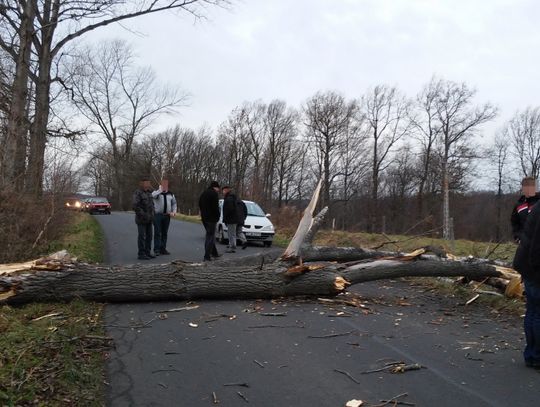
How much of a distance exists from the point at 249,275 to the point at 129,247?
776cm

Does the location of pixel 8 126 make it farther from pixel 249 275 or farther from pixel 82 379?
pixel 82 379

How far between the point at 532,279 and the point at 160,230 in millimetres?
9507

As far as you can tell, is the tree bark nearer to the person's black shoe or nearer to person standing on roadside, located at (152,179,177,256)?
person standing on roadside, located at (152,179,177,256)

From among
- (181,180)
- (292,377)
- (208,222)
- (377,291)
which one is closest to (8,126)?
(208,222)

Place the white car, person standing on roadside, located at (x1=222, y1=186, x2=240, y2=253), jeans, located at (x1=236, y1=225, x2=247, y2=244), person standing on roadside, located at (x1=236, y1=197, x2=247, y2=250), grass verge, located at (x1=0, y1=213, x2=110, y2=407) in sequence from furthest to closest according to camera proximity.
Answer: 1. the white car
2. jeans, located at (x1=236, y1=225, x2=247, y2=244)
3. person standing on roadside, located at (x1=236, y1=197, x2=247, y2=250)
4. person standing on roadside, located at (x1=222, y1=186, x2=240, y2=253)
5. grass verge, located at (x1=0, y1=213, x2=110, y2=407)

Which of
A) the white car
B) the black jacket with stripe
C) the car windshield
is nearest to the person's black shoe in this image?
the black jacket with stripe

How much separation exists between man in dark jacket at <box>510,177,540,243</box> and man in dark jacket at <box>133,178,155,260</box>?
774 centimetres

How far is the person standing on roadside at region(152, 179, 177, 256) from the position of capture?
1229 centimetres

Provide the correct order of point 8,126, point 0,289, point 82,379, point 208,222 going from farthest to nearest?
1. point 8,126
2. point 208,222
3. point 0,289
4. point 82,379

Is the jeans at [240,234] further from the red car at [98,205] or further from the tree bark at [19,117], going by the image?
the red car at [98,205]

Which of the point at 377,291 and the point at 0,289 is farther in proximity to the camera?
the point at 377,291

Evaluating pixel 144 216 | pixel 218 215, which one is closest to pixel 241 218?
pixel 218 215

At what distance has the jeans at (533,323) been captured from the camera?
4723 millimetres

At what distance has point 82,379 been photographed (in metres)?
4.16
